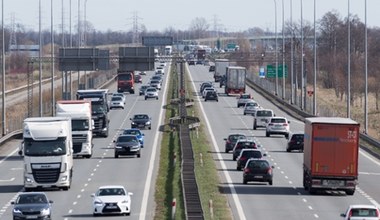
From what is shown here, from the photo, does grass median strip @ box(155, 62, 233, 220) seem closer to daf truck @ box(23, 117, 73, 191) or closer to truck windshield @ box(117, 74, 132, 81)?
daf truck @ box(23, 117, 73, 191)

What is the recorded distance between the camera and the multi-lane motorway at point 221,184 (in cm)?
4616

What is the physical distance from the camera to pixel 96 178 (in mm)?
58906

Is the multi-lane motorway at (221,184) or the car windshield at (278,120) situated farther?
the car windshield at (278,120)

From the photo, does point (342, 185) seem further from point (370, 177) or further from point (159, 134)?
point (159, 134)

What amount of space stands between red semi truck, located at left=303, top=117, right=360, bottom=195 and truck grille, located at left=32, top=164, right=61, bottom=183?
10.5m

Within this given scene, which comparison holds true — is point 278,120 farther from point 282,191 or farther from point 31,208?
point 31,208

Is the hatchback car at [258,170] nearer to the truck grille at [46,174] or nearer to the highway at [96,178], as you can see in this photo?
the highway at [96,178]

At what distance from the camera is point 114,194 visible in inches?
1788

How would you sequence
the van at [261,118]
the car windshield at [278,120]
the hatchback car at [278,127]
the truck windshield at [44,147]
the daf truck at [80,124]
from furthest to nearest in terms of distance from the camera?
the van at [261,118] → the car windshield at [278,120] → the hatchback car at [278,127] → the daf truck at [80,124] → the truck windshield at [44,147]

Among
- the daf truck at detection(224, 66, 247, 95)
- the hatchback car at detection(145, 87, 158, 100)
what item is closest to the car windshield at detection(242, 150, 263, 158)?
the hatchback car at detection(145, 87, 158, 100)

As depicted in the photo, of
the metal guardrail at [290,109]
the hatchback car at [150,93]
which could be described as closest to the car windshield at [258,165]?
the metal guardrail at [290,109]

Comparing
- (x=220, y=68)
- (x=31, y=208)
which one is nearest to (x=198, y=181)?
(x=31, y=208)

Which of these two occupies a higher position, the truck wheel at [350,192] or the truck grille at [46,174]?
the truck grille at [46,174]

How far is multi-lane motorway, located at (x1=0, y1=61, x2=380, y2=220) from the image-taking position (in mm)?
46156
